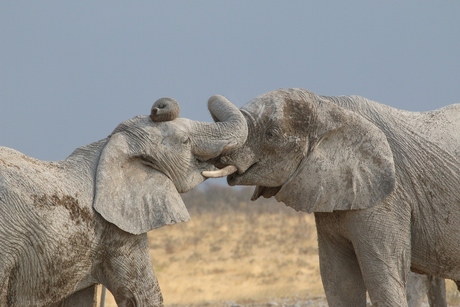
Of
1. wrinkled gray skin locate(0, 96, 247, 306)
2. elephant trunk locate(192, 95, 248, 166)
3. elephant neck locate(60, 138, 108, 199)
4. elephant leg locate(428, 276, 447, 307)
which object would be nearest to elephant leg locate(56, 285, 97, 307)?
wrinkled gray skin locate(0, 96, 247, 306)

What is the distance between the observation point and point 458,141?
9172 mm

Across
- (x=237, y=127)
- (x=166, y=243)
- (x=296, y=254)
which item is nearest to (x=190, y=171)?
(x=237, y=127)

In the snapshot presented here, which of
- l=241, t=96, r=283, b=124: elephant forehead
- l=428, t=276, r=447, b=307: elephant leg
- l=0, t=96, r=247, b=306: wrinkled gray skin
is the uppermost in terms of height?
l=241, t=96, r=283, b=124: elephant forehead

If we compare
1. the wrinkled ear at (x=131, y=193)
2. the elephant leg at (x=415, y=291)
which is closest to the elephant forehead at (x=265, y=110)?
the wrinkled ear at (x=131, y=193)

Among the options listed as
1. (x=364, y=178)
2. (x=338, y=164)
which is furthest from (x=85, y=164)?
(x=364, y=178)

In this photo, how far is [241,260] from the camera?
25.0 m

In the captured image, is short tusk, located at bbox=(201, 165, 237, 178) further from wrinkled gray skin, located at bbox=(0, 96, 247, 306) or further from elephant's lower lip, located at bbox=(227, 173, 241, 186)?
elephant's lower lip, located at bbox=(227, 173, 241, 186)

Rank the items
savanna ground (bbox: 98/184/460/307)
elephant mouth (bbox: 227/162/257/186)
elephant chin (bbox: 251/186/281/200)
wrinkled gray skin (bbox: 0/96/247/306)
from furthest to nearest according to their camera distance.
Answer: savanna ground (bbox: 98/184/460/307) < elephant chin (bbox: 251/186/281/200) < elephant mouth (bbox: 227/162/257/186) < wrinkled gray skin (bbox: 0/96/247/306)

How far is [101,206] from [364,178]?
2.08 metres

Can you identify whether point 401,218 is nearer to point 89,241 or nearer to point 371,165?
point 371,165

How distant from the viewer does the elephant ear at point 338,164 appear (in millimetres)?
8797

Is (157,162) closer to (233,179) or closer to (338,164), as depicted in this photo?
(233,179)

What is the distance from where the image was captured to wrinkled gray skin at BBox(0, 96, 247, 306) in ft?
25.5

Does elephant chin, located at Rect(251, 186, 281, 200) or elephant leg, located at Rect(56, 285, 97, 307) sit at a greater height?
elephant chin, located at Rect(251, 186, 281, 200)
